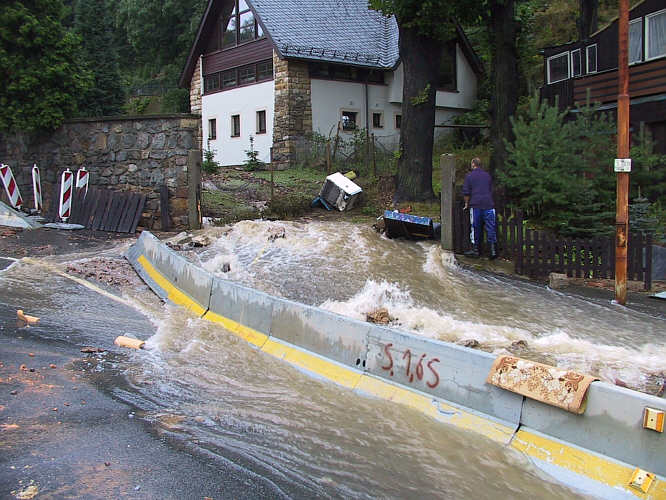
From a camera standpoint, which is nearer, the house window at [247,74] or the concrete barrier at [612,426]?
the concrete barrier at [612,426]

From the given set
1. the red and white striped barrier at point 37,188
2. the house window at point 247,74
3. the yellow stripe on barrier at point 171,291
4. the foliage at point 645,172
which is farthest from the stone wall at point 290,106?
the yellow stripe on barrier at point 171,291

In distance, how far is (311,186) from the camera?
2217 centimetres

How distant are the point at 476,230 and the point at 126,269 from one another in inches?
269

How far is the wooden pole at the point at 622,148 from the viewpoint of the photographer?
9562 millimetres

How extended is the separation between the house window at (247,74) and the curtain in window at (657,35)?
672 inches

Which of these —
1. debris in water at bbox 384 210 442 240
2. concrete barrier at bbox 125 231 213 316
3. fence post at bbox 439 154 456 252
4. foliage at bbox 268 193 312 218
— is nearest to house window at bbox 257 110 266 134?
foliage at bbox 268 193 312 218

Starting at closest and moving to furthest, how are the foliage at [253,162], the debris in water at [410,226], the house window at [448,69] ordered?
1. the debris in water at [410,226]
2. the foliage at [253,162]
3. the house window at [448,69]

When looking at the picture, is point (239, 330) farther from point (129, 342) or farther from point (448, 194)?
point (448, 194)

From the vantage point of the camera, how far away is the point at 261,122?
3061 cm

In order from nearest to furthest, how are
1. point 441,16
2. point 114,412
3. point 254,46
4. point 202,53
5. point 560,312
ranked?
point 114,412 → point 560,312 → point 441,16 → point 254,46 → point 202,53

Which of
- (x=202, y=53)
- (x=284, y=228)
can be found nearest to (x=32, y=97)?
(x=284, y=228)

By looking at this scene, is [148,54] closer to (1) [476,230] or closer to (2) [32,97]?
(2) [32,97]

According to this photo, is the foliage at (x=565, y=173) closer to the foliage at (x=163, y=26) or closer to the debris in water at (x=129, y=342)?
the debris in water at (x=129, y=342)

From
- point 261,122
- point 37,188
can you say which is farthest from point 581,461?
point 261,122
